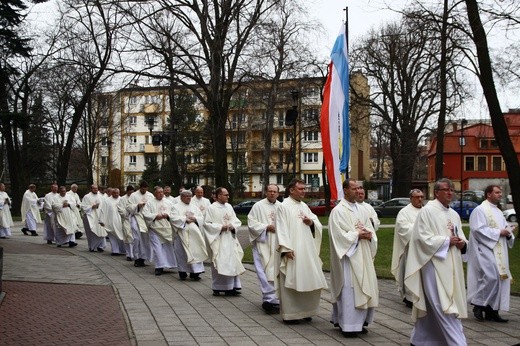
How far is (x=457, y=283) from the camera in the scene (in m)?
7.97

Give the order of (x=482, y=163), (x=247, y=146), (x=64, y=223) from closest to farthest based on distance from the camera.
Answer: (x=64, y=223) → (x=247, y=146) → (x=482, y=163)

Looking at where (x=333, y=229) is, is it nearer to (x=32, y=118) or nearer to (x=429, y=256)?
(x=429, y=256)

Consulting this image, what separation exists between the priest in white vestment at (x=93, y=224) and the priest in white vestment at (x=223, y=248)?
32.5 ft

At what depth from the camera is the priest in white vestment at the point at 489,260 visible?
34.5 feet

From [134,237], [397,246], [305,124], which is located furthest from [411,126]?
[397,246]

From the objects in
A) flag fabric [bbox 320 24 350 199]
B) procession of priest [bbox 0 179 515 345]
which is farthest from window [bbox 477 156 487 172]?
flag fabric [bbox 320 24 350 199]

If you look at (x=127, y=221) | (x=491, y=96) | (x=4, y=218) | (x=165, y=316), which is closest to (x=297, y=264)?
(x=165, y=316)

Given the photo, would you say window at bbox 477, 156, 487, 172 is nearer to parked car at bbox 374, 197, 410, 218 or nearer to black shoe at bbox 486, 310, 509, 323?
parked car at bbox 374, 197, 410, 218

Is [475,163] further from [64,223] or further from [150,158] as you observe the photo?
[64,223]

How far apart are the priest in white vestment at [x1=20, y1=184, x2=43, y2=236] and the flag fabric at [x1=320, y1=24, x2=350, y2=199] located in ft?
63.0

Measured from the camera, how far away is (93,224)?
2291 centimetres

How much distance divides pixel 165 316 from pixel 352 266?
9.58ft

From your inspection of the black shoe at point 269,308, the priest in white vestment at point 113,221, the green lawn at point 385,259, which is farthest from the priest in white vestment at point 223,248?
the priest in white vestment at point 113,221

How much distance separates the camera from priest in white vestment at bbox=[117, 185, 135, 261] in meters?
20.1
